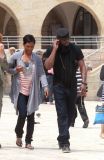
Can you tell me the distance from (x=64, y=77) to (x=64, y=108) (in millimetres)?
483

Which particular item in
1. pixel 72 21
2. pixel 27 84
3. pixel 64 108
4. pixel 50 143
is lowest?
pixel 50 143

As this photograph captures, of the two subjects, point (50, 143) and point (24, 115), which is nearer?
point (24, 115)

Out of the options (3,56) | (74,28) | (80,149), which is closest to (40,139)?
(80,149)

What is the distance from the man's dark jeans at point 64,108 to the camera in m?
10.0

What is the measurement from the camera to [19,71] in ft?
33.7

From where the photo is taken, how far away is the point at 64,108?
33.1ft

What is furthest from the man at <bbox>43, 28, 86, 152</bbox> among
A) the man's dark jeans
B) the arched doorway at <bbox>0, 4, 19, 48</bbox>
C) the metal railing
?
the arched doorway at <bbox>0, 4, 19, 48</bbox>

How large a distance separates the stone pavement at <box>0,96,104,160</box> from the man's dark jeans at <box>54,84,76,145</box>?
0.92 ft

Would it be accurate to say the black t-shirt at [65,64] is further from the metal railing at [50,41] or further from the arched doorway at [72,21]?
the arched doorway at [72,21]

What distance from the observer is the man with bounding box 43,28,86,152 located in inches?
395

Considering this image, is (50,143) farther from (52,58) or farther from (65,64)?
(52,58)

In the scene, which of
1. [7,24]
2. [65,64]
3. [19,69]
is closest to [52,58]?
[65,64]

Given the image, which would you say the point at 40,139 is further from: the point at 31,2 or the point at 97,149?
the point at 31,2

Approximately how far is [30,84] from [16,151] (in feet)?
3.55
